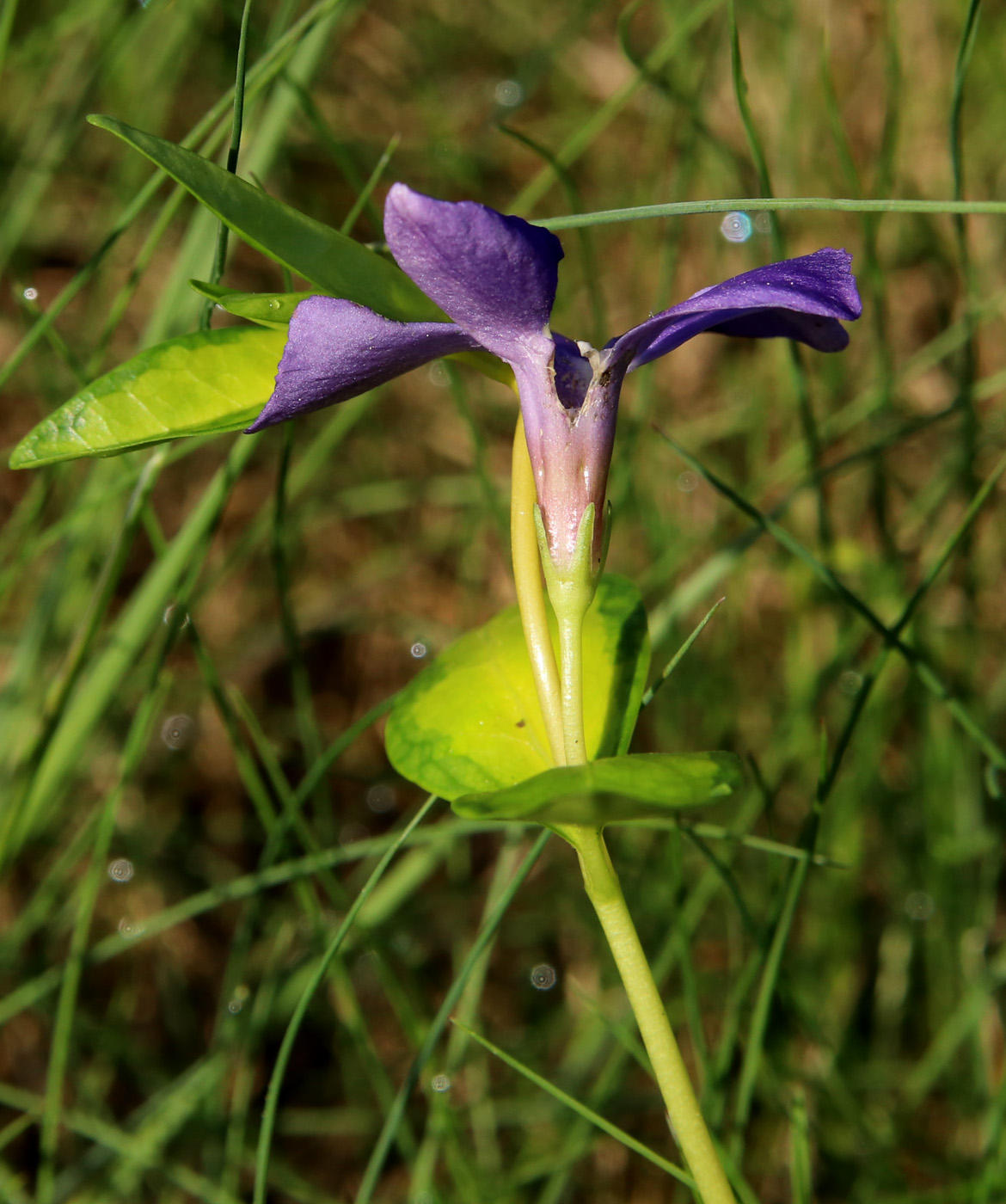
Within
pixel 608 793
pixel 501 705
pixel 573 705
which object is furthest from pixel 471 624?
pixel 608 793

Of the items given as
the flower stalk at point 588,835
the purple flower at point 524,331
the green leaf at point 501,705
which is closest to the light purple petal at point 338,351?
the purple flower at point 524,331

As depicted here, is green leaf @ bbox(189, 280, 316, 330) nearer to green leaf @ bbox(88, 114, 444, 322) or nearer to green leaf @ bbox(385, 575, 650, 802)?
green leaf @ bbox(88, 114, 444, 322)

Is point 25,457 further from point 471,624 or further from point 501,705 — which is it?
point 471,624

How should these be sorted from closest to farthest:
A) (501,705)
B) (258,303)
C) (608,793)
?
(608,793) → (258,303) → (501,705)

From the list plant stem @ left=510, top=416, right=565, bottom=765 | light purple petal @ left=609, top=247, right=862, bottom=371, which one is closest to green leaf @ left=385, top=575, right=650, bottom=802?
Answer: plant stem @ left=510, top=416, right=565, bottom=765

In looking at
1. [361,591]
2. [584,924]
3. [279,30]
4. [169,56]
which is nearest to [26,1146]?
[584,924]

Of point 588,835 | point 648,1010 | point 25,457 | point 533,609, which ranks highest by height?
point 25,457

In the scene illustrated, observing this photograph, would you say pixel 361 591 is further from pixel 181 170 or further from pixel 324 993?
pixel 181 170

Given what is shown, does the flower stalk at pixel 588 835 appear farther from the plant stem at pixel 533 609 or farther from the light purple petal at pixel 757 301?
the light purple petal at pixel 757 301
